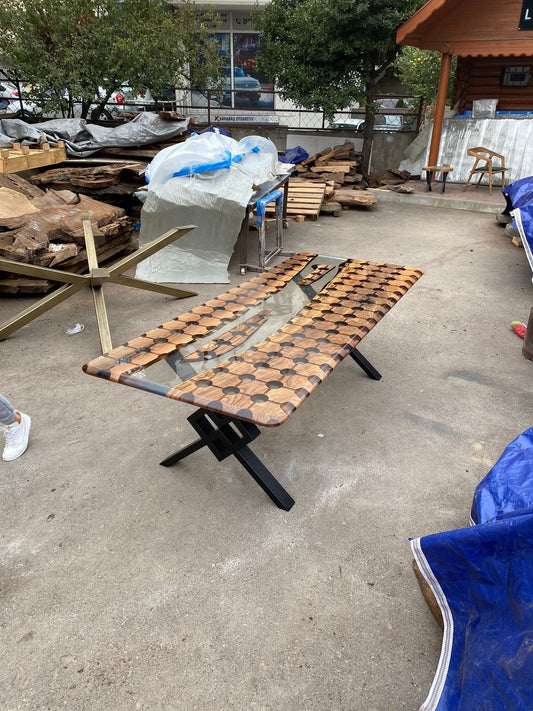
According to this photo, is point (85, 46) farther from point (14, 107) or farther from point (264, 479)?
point (264, 479)

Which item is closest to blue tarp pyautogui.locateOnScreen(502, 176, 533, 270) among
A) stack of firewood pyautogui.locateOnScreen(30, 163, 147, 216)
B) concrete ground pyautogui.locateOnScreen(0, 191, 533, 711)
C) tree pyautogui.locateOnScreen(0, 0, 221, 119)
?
concrete ground pyautogui.locateOnScreen(0, 191, 533, 711)

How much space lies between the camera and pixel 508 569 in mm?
1294

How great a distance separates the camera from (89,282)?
388cm

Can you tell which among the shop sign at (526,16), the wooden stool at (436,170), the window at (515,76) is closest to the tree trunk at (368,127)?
the wooden stool at (436,170)

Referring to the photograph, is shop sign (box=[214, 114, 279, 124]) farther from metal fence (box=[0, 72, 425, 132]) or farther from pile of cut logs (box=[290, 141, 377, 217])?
pile of cut logs (box=[290, 141, 377, 217])

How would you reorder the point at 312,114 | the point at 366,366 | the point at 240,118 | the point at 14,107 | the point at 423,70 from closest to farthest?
the point at 366,366 → the point at 14,107 → the point at 312,114 → the point at 423,70 → the point at 240,118

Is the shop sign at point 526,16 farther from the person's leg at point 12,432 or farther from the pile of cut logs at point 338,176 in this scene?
the person's leg at point 12,432

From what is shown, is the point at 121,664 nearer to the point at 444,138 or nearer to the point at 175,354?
the point at 175,354

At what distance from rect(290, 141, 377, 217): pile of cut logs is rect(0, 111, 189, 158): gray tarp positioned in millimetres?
2515

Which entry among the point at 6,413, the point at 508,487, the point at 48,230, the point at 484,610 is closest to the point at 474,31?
the point at 48,230

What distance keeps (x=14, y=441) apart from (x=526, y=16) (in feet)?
34.1

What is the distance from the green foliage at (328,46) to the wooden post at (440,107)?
1.04 meters

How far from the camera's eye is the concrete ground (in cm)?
150

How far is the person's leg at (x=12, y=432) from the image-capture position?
238 centimetres
